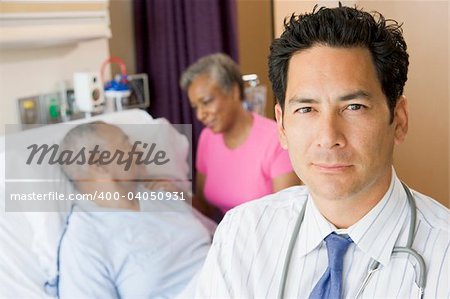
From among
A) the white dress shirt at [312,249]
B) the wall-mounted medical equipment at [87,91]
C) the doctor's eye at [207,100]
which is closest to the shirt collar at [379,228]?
the white dress shirt at [312,249]

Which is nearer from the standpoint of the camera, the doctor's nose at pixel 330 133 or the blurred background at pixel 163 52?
the doctor's nose at pixel 330 133

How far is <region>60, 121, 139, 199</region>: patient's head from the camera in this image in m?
1.85

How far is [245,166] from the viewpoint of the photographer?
7.00ft

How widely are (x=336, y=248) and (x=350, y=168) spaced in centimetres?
18

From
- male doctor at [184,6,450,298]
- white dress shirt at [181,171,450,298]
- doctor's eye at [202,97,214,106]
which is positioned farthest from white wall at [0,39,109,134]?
male doctor at [184,6,450,298]

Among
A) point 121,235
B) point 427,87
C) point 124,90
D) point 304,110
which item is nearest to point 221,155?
point 124,90

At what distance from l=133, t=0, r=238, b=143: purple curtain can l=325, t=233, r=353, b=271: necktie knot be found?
5.56ft

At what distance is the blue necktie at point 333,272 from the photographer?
1073 mm

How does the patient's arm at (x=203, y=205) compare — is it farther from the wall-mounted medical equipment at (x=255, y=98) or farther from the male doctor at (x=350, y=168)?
the male doctor at (x=350, y=168)

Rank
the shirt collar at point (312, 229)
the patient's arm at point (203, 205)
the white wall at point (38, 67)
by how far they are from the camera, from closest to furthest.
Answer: the shirt collar at point (312, 229) → the white wall at point (38, 67) → the patient's arm at point (203, 205)

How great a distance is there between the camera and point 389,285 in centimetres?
106

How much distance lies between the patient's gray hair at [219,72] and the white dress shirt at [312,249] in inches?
35.5

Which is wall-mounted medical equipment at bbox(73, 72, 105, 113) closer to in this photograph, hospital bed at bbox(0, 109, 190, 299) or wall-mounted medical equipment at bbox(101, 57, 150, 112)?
wall-mounted medical equipment at bbox(101, 57, 150, 112)

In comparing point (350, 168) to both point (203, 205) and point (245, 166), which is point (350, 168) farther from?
point (203, 205)
